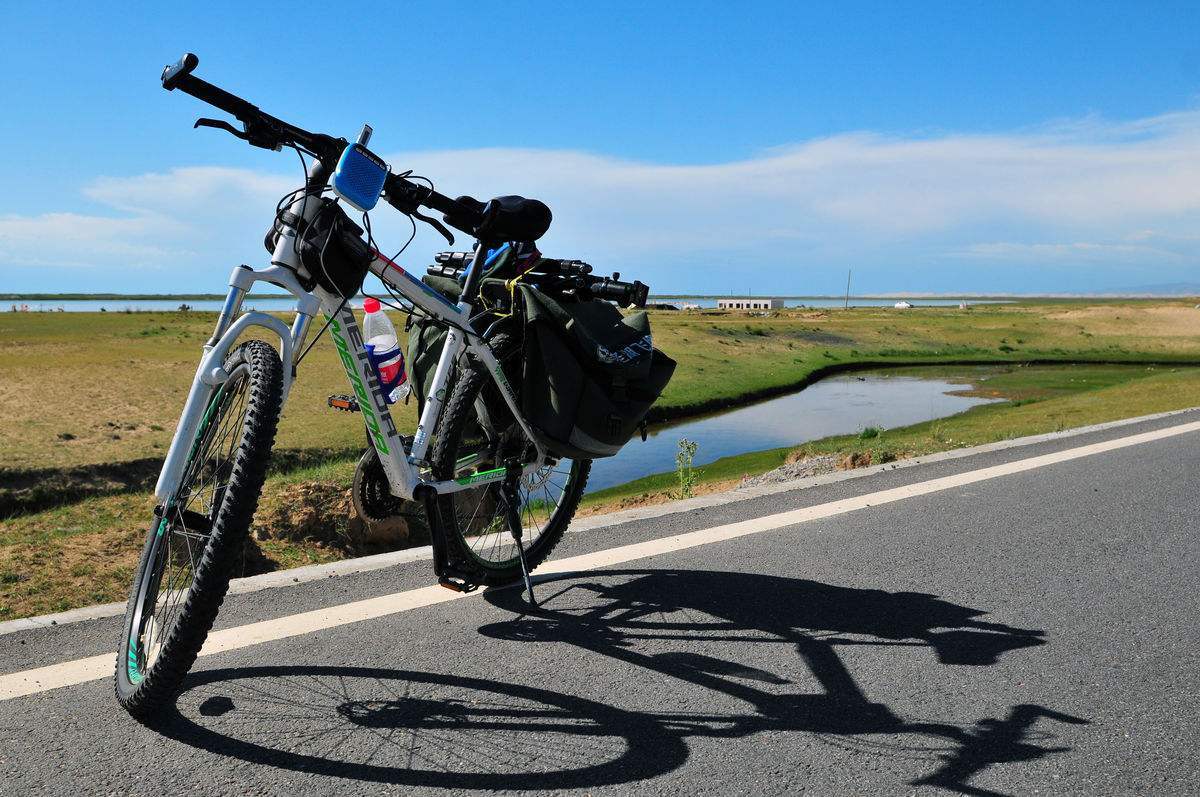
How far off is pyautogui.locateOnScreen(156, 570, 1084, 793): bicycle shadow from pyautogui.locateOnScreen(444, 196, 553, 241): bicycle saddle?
1.66m

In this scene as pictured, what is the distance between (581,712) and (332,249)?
180 cm

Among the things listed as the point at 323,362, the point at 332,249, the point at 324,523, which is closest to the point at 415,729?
the point at 332,249

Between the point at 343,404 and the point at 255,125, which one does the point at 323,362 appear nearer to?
the point at 343,404

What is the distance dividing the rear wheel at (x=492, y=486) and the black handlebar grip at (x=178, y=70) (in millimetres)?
1649

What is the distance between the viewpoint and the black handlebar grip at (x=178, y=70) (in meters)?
3.09

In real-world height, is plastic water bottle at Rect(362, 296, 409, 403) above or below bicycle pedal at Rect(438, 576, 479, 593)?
above

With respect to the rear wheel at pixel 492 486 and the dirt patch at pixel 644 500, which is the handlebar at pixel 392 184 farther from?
the dirt patch at pixel 644 500

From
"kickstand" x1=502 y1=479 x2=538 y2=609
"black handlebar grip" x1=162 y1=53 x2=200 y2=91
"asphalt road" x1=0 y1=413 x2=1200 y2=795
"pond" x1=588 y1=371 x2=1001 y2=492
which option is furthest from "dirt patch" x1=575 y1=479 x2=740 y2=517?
"black handlebar grip" x1=162 y1=53 x2=200 y2=91

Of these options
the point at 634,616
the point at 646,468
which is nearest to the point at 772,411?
the point at 646,468

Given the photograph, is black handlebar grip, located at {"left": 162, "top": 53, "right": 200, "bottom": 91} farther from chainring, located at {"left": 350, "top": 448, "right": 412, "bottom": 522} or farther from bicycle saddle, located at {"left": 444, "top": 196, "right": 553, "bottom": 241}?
chainring, located at {"left": 350, "top": 448, "right": 412, "bottom": 522}

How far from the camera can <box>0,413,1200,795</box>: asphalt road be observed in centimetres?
281

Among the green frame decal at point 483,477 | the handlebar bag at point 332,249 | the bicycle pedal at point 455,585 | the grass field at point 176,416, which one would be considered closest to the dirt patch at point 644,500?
the grass field at point 176,416

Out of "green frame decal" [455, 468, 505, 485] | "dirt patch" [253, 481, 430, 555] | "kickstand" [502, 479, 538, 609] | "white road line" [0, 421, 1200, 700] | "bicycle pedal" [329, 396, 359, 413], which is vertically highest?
"bicycle pedal" [329, 396, 359, 413]

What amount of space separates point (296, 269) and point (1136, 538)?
4.96m
